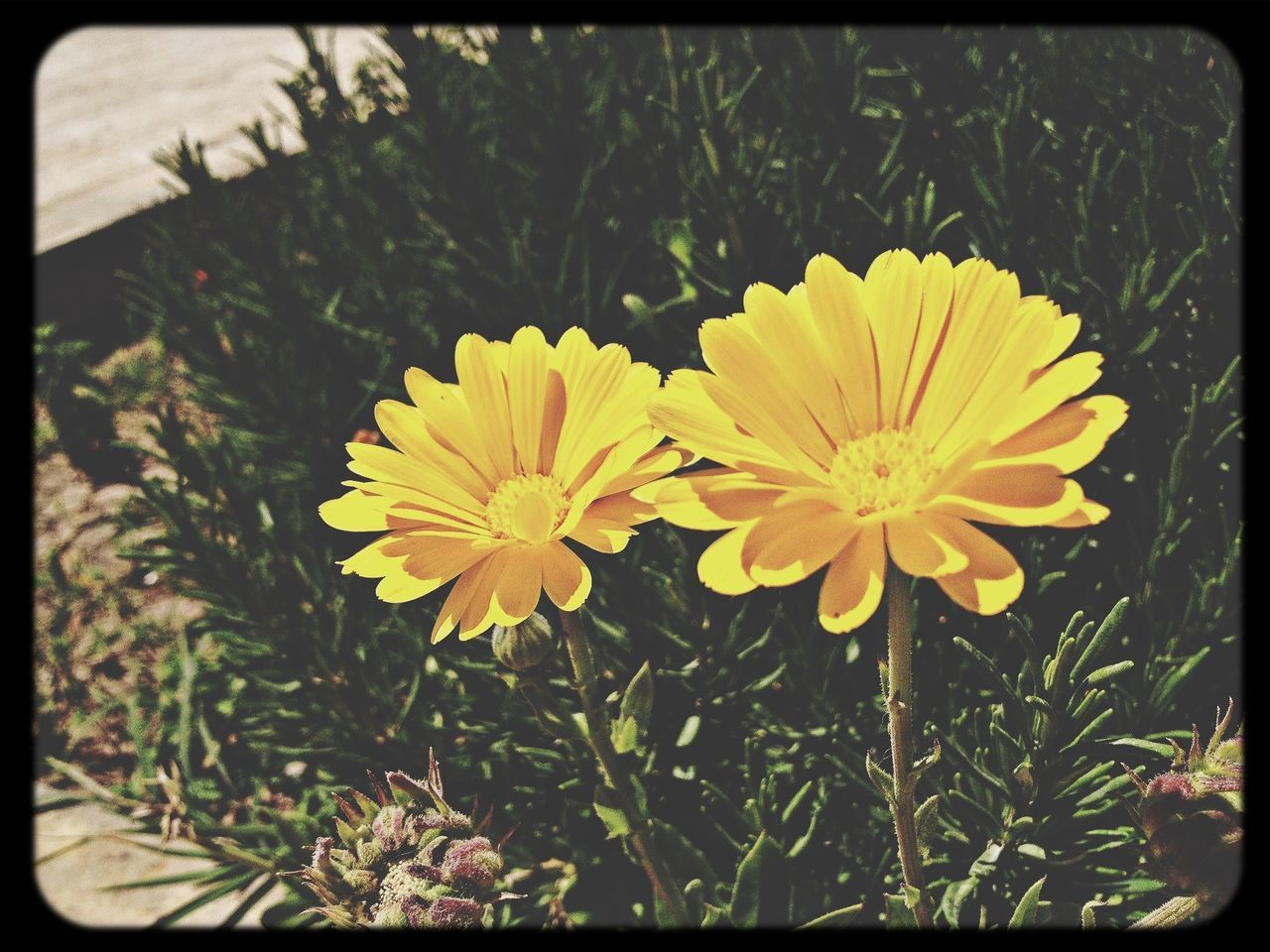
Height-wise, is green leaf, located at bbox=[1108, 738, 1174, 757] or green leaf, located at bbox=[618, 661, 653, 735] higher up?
green leaf, located at bbox=[618, 661, 653, 735]

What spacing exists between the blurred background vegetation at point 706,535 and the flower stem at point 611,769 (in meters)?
0.08

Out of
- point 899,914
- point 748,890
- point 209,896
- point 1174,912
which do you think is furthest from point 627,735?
point 209,896

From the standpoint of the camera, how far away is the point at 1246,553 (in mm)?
1188

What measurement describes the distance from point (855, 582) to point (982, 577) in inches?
3.3

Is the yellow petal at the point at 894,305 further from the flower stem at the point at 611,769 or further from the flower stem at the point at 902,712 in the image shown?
the flower stem at the point at 611,769

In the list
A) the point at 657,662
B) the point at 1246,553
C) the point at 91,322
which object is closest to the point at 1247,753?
the point at 1246,553

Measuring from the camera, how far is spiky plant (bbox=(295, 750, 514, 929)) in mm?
905

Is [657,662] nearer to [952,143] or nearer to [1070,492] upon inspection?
[1070,492]

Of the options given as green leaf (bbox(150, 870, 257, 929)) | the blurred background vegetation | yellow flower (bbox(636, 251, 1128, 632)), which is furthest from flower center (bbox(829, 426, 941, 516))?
green leaf (bbox(150, 870, 257, 929))

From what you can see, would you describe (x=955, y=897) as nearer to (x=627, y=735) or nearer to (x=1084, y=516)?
(x=627, y=735)

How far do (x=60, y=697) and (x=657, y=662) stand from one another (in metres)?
1.74

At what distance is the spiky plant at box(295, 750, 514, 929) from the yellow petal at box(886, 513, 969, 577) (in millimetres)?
515

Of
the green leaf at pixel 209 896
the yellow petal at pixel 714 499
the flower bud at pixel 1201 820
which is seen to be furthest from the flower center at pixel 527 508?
the green leaf at pixel 209 896

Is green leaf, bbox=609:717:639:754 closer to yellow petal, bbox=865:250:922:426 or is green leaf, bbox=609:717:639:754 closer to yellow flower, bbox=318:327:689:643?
Answer: yellow flower, bbox=318:327:689:643
